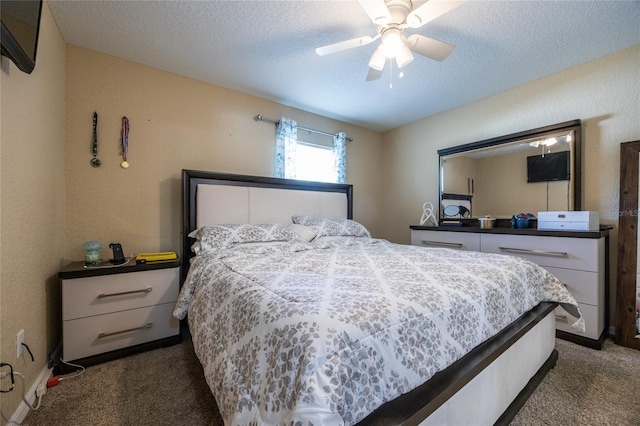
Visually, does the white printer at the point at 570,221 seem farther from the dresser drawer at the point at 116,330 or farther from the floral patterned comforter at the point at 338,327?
the dresser drawer at the point at 116,330

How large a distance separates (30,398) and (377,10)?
283 centimetres

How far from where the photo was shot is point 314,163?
348 cm

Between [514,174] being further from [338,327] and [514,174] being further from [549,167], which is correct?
[338,327]

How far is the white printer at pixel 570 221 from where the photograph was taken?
2.07 metres

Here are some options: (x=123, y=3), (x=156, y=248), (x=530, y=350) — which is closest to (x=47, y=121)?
(x=123, y=3)

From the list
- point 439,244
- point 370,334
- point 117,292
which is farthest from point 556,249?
point 117,292

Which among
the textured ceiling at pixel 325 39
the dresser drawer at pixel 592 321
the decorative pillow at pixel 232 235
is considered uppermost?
the textured ceiling at pixel 325 39

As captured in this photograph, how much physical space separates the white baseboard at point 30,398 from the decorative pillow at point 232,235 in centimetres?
109

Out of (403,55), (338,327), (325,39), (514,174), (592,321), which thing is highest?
(325,39)

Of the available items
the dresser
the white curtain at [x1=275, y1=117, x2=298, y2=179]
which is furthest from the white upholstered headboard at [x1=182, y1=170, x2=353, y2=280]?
the dresser

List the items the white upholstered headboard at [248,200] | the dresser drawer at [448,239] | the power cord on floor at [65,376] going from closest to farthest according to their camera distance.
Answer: the power cord on floor at [65,376]
the white upholstered headboard at [248,200]
the dresser drawer at [448,239]

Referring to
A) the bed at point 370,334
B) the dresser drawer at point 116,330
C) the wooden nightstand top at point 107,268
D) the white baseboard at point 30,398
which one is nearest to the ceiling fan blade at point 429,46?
the bed at point 370,334

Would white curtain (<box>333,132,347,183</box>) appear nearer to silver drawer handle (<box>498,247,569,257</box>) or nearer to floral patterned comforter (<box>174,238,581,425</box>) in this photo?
silver drawer handle (<box>498,247,569,257</box>)

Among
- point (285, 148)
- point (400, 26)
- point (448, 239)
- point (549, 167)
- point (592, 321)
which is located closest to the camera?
point (400, 26)
